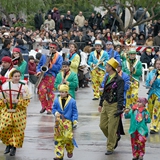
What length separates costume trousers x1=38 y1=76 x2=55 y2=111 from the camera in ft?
55.7

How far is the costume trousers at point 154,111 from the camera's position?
14.6 metres

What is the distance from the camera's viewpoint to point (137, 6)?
37281 mm

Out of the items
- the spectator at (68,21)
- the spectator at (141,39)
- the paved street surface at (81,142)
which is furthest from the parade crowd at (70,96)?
the spectator at (68,21)

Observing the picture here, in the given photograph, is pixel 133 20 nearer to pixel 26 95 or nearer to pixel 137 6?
pixel 137 6

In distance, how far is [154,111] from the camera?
581 inches

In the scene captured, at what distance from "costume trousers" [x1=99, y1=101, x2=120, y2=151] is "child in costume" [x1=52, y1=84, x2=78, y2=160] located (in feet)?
2.34

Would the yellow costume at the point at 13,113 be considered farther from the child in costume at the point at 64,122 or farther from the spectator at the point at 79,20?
the spectator at the point at 79,20

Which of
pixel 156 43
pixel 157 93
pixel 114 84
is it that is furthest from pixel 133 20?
pixel 114 84

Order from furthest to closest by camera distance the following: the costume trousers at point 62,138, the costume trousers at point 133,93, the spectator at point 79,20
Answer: the spectator at point 79,20, the costume trousers at point 133,93, the costume trousers at point 62,138

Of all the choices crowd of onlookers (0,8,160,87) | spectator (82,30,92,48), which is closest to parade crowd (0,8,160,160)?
crowd of onlookers (0,8,160,87)

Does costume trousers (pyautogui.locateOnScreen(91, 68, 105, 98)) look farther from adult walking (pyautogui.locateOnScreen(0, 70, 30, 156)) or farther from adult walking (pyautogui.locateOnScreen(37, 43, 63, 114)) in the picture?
adult walking (pyautogui.locateOnScreen(0, 70, 30, 156))

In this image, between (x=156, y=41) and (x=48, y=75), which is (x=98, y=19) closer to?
(x=156, y=41)

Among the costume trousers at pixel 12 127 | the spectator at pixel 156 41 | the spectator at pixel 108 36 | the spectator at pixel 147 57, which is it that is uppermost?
the costume trousers at pixel 12 127

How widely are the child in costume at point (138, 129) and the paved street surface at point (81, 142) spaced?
278 mm
